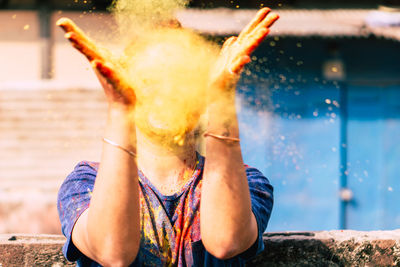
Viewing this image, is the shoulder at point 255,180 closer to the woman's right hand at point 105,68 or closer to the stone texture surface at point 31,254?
the woman's right hand at point 105,68

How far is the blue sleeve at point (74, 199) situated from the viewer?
61.3 inches

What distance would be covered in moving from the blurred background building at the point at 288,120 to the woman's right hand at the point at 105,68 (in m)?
A: 4.96

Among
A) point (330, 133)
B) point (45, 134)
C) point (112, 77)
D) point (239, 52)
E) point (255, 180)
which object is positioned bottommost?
point (45, 134)

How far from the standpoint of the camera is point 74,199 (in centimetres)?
161

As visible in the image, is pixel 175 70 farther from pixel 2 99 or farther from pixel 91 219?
pixel 2 99

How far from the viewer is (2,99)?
22.3ft

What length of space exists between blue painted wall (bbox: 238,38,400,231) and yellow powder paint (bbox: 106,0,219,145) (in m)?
4.59

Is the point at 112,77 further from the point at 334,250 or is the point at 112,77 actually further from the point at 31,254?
the point at 334,250

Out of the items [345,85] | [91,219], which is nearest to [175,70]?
[91,219]

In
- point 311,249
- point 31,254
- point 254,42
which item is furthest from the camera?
point 311,249

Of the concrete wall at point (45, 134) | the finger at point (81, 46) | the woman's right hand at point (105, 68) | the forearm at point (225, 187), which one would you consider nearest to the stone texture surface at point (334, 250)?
the forearm at point (225, 187)

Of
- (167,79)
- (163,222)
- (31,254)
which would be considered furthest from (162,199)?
(31,254)

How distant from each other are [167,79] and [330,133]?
5.19 metres

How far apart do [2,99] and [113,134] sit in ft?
20.6
